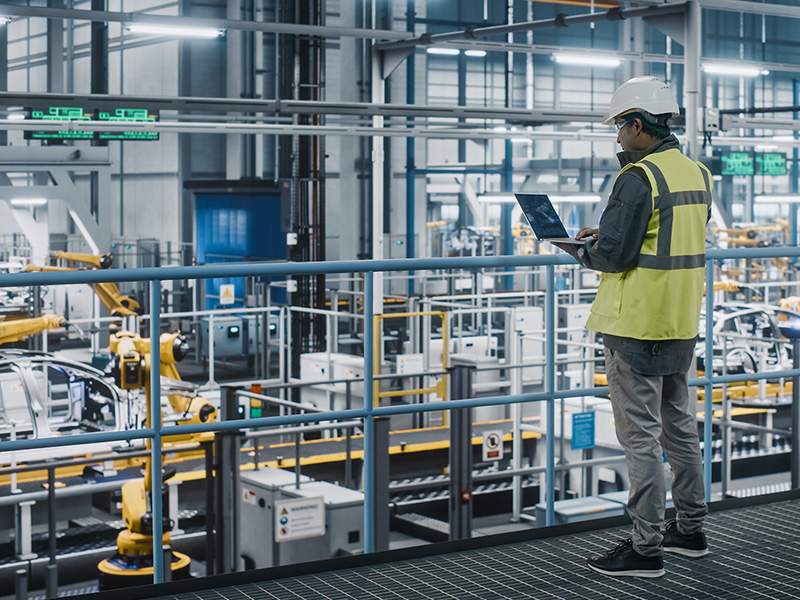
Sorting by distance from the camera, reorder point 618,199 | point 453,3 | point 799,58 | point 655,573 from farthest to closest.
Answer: point 799,58 < point 453,3 < point 655,573 < point 618,199

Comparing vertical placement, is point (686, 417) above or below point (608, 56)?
below

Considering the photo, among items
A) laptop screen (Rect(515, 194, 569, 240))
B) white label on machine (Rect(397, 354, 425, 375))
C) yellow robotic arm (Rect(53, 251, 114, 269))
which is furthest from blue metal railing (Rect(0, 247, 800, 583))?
yellow robotic arm (Rect(53, 251, 114, 269))

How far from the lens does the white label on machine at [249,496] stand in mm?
6664

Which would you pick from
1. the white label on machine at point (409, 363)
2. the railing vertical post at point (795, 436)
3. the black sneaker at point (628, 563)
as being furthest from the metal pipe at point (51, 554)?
the railing vertical post at point (795, 436)

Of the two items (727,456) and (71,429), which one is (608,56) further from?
(71,429)

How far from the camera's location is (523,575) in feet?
11.5

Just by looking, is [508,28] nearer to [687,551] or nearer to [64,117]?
[64,117]

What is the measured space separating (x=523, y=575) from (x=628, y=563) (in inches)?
14.2

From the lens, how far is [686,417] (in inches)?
138

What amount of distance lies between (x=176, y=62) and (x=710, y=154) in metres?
12.5

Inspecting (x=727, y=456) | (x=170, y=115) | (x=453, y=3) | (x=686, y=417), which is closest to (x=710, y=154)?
(x=453, y=3)

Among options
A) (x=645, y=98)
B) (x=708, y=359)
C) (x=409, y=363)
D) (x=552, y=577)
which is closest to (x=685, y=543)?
(x=552, y=577)

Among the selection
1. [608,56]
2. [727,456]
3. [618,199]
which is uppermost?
[608,56]

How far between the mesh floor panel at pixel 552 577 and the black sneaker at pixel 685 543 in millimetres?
28
